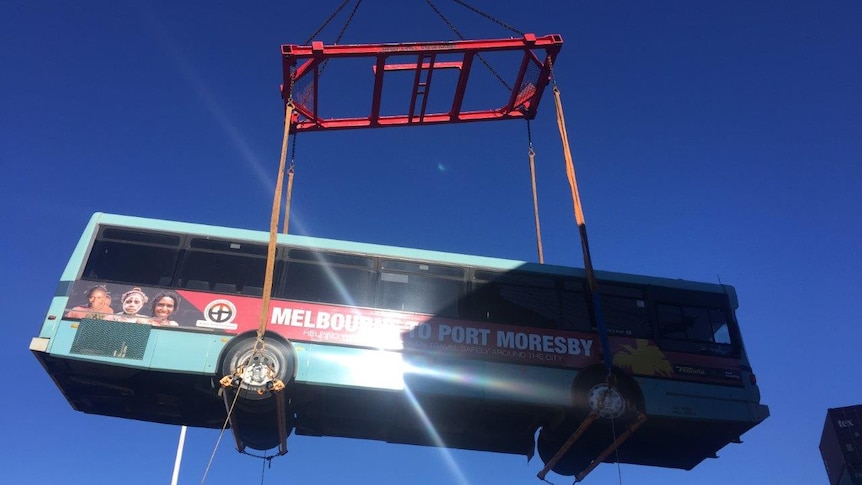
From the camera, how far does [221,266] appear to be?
37.5 ft

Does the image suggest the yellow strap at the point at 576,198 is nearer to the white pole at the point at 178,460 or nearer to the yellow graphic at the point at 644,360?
the yellow graphic at the point at 644,360

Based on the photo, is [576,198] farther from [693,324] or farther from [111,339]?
[111,339]

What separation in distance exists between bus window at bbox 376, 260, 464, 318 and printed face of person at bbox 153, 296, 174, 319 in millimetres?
3308

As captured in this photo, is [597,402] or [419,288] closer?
[597,402]

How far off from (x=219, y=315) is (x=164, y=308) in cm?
86

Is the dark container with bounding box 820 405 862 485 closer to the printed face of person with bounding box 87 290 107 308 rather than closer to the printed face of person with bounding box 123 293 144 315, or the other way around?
the printed face of person with bounding box 123 293 144 315

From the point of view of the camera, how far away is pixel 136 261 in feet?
37.1

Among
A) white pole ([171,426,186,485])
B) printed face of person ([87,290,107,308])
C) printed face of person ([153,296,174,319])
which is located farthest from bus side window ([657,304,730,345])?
white pole ([171,426,186,485])

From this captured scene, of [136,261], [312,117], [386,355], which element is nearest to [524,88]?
[312,117]

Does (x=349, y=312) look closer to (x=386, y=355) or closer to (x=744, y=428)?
(x=386, y=355)

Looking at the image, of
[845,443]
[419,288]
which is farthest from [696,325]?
[845,443]

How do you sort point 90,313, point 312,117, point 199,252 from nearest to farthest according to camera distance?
point 90,313
point 199,252
point 312,117

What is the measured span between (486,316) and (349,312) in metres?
2.33

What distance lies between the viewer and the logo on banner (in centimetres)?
1094
